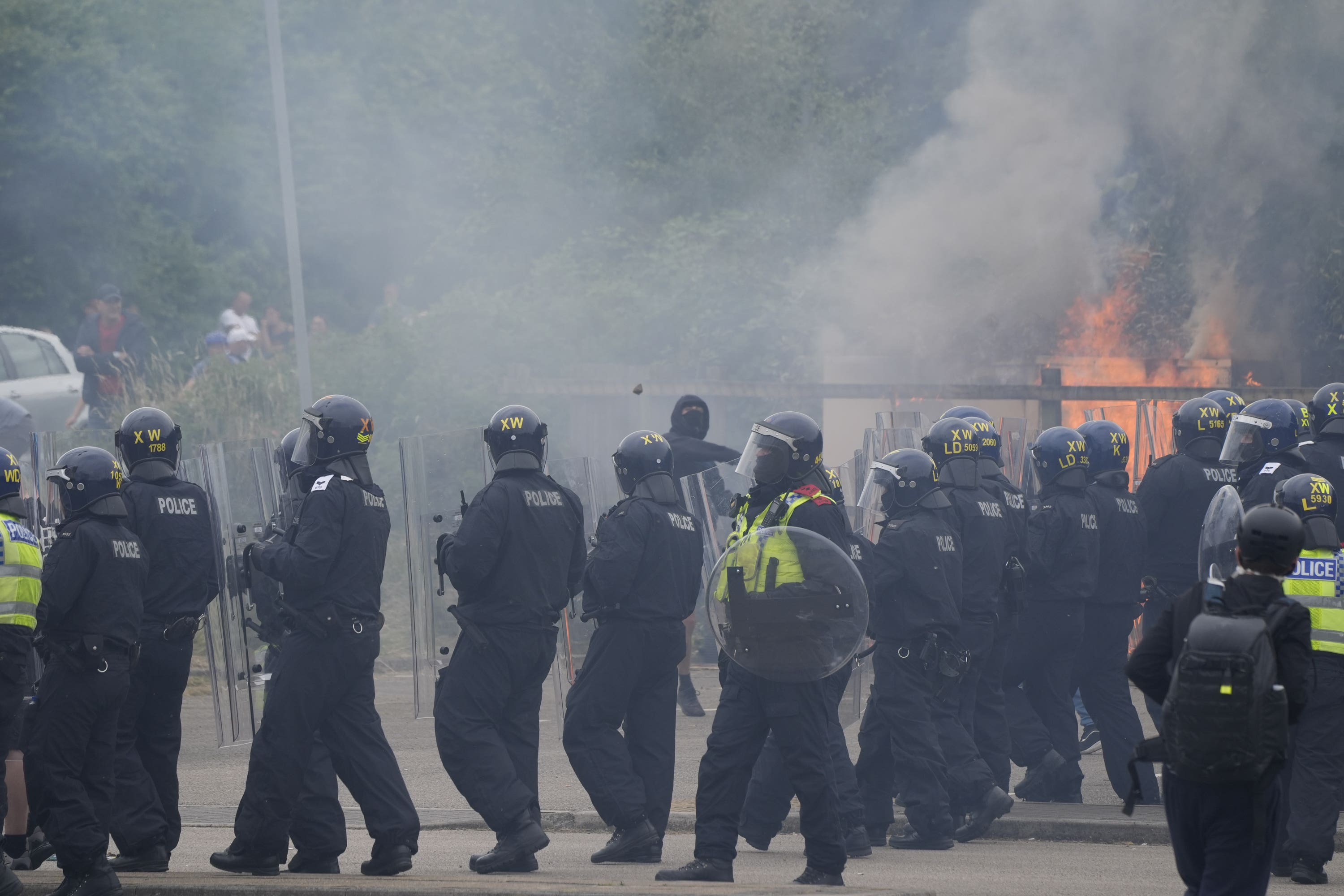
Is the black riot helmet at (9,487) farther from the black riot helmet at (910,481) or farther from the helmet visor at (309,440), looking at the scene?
the black riot helmet at (910,481)

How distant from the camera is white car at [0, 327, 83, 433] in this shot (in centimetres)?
1755

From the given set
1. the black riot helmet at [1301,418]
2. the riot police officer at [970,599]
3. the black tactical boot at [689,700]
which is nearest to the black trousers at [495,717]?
the riot police officer at [970,599]

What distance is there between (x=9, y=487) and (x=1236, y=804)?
4.29 metres

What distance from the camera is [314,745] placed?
23.2 ft

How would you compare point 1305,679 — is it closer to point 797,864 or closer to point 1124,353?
point 797,864

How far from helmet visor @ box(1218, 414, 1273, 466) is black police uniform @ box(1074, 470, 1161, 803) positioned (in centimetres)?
66

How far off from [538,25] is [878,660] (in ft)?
63.6

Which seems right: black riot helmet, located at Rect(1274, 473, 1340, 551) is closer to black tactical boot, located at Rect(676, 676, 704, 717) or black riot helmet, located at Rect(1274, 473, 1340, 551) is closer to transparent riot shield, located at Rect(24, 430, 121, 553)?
black tactical boot, located at Rect(676, 676, 704, 717)

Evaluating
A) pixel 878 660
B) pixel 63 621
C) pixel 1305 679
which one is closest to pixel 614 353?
pixel 878 660

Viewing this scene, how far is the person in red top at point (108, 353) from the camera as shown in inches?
684

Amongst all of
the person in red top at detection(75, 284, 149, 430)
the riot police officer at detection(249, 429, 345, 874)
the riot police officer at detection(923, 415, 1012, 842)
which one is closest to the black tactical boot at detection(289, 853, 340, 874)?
the riot police officer at detection(249, 429, 345, 874)

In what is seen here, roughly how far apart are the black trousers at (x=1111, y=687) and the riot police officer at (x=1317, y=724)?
73.3 inches

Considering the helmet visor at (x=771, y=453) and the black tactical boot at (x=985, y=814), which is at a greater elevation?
the helmet visor at (x=771, y=453)

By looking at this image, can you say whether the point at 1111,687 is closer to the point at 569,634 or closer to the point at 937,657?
the point at 937,657
